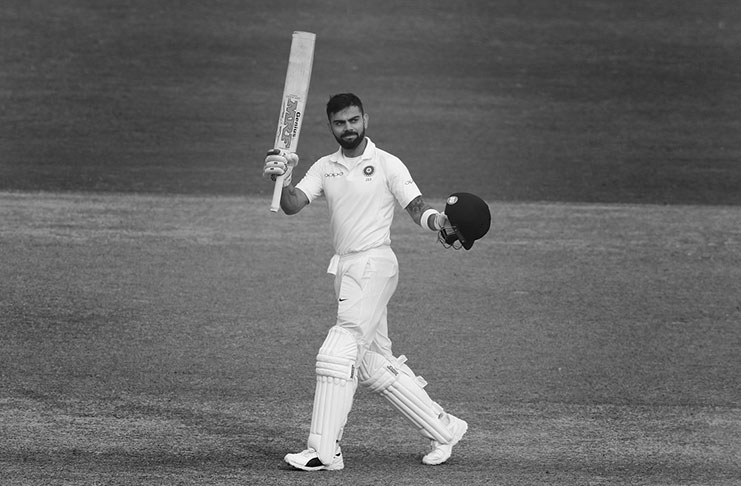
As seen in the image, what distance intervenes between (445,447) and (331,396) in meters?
0.85

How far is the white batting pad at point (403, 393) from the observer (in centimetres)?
747

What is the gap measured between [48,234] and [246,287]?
9.69ft

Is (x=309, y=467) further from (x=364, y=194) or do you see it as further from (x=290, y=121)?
(x=290, y=121)

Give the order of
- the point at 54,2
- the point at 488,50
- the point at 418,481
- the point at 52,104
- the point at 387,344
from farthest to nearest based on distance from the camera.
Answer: the point at 54,2 → the point at 488,50 → the point at 52,104 → the point at 387,344 → the point at 418,481

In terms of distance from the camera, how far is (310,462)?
7191mm

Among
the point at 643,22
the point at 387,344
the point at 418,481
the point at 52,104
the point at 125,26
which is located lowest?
the point at 418,481

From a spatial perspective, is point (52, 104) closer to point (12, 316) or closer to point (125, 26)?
point (125, 26)

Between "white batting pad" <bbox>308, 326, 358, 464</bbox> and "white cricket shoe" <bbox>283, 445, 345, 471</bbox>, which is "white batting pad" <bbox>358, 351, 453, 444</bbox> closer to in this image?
"white batting pad" <bbox>308, 326, 358, 464</bbox>

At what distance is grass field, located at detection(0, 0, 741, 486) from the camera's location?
8062mm

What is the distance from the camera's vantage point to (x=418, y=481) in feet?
23.4

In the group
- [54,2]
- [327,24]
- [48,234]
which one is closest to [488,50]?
[327,24]

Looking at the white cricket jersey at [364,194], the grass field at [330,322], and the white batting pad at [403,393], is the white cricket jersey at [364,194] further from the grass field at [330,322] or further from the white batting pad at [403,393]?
the grass field at [330,322]

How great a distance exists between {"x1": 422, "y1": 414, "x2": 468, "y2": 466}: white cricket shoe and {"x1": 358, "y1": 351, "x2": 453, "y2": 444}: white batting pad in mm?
39

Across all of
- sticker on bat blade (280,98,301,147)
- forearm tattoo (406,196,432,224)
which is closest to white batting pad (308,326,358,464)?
forearm tattoo (406,196,432,224)
